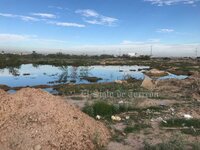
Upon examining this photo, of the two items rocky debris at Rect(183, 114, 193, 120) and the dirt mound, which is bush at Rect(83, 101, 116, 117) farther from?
rocky debris at Rect(183, 114, 193, 120)

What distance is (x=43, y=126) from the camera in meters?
7.63

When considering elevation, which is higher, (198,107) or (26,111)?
(26,111)

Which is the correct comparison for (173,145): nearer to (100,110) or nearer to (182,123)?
(182,123)

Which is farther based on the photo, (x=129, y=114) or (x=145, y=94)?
(x=145, y=94)

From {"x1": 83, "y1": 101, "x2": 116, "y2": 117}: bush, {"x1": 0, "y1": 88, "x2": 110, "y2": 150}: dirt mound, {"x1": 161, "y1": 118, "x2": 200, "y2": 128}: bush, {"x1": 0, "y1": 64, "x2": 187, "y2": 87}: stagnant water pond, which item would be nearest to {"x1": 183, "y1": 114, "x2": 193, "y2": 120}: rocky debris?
{"x1": 161, "y1": 118, "x2": 200, "y2": 128}: bush

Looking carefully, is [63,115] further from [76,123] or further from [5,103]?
[5,103]

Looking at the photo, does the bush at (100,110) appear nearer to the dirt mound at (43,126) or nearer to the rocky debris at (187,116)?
the dirt mound at (43,126)

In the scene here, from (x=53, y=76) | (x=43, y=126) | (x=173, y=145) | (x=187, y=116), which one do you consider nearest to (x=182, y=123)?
(x=187, y=116)

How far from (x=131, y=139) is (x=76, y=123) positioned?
5.50 feet

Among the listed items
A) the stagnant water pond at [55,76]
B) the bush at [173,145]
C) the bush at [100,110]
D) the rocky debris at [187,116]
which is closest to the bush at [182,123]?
the rocky debris at [187,116]

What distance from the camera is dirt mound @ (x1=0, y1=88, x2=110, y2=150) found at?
283 inches

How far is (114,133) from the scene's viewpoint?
8.85m

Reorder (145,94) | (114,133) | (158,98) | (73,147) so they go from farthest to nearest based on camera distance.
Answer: (145,94) < (158,98) < (114,133) < (73,147)

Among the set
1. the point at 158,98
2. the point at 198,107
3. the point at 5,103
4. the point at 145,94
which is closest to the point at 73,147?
the point at 5,103
